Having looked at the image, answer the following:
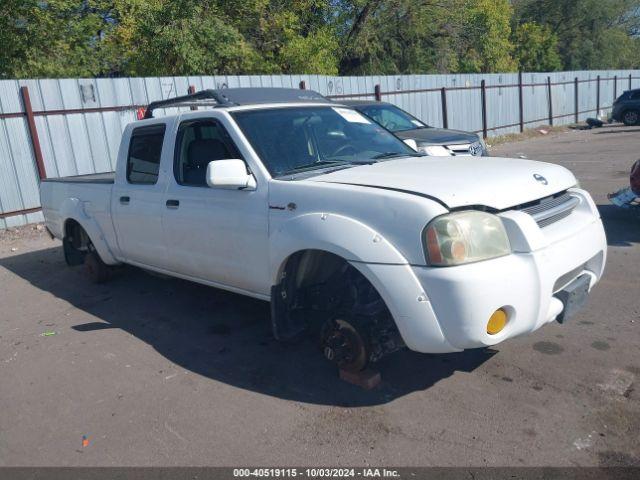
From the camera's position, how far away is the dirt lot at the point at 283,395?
309 cm

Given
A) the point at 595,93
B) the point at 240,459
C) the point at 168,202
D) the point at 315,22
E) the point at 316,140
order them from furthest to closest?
the point at 595,93 → the point at 315,22 → the point at 168,202 → the point at 316,140 → the point at 240,459

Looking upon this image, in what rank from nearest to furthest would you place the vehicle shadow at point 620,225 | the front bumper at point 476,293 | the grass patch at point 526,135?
the front bumper at point 476,293 → the vehicle shadow at point 620,225 → the grass patch at point 526,135

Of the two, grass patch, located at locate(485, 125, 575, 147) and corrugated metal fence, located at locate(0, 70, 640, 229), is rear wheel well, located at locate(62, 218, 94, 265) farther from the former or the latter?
grass patch, located at locate(485, 125, 575, 147)

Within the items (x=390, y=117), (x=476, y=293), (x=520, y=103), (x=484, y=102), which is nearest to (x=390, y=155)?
(x=476, y=293)

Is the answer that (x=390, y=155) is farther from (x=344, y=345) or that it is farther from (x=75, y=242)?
(x=75, y=242)

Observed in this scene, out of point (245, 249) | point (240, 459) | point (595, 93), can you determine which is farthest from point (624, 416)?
point (595, 93)

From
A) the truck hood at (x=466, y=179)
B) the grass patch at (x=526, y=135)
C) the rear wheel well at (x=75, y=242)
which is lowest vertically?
the grass patch at (x=526, y=135)

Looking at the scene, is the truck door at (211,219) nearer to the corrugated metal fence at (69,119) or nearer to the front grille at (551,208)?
the front grille at (551,208)

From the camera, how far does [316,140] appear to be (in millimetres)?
4430

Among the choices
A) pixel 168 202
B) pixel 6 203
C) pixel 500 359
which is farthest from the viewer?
pixel 6 203

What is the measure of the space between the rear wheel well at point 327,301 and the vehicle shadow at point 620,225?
4.25m

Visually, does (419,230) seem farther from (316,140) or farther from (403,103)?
(403,103)

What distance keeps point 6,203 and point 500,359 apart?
852 cm

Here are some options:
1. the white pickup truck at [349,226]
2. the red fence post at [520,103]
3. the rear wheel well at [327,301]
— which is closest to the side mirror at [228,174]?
the white pickup truck at [349,226]
